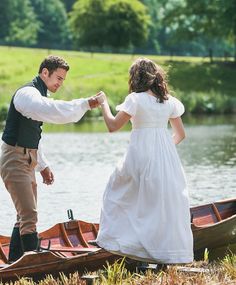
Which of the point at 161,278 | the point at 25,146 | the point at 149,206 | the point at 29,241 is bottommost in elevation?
the point at 161,278

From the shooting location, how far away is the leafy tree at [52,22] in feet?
387

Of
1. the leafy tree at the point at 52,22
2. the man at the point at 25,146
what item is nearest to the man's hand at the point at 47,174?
the man at the point at 25,146

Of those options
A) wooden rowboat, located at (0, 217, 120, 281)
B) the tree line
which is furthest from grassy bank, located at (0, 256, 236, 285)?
the tree line

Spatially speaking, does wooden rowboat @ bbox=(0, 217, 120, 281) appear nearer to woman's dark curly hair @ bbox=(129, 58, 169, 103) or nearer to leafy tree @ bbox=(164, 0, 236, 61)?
woman's dark curly hair @ bbox=(129, 58, 169, 103)

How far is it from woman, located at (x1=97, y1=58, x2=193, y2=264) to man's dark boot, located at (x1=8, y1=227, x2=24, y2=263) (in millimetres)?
1348

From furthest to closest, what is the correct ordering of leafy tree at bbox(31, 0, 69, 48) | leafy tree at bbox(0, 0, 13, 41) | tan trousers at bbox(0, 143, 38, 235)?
leafy tree at bbox(31, 0, 69, 48) < leafy tree at bbox(0, 0, 13, 41) < tan trousers at bbox(0, 143, 38, 235)

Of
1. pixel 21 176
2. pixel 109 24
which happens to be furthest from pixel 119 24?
pixel 21 176

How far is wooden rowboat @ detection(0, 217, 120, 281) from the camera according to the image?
9211 mm

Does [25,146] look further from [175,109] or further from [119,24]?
[119,24]

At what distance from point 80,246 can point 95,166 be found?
50.5ft

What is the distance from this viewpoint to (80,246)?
37.3 ft

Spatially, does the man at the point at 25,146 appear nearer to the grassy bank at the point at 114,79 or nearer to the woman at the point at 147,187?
the woman at the point at 147,187

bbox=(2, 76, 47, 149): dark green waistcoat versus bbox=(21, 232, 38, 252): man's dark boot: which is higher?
bbox=(2, 76, 47, 149): dark green waistcoat

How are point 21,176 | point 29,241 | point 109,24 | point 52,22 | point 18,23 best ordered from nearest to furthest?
point 21,176
point 29,241
point 109,24
point 18,23
point 52,22
